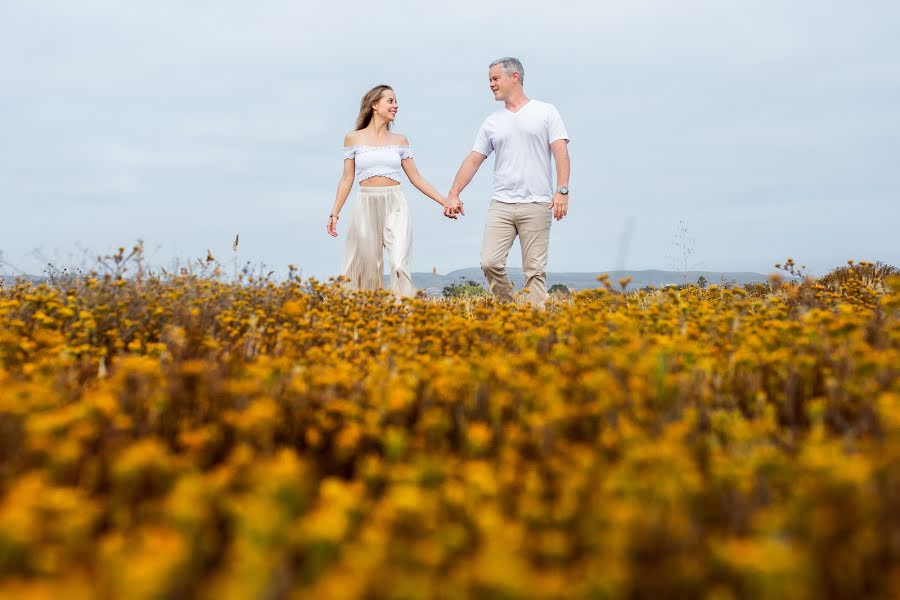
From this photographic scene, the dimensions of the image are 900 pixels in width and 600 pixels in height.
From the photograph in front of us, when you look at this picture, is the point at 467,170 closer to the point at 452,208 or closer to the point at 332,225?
the point at 452,208

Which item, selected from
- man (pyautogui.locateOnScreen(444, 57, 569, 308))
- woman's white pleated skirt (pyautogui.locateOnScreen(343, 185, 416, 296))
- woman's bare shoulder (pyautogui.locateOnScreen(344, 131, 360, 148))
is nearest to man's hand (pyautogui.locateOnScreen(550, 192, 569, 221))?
man (pyautogui.locateOnScreen(444, 57, 569, 308))

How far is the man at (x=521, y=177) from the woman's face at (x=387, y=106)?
1.12 meters

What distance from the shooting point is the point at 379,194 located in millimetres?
8812

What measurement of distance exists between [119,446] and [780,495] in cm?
239

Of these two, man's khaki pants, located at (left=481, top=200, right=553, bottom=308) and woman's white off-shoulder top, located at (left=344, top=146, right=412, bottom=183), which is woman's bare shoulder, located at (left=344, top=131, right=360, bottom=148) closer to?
woman's white off-shoulder top, located at (left=344, top=146, right=412, bottom=183)

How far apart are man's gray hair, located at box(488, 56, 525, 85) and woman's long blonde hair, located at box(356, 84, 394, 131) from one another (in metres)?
1.36

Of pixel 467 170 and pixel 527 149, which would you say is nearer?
pixel 527 149

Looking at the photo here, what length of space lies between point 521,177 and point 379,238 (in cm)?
189

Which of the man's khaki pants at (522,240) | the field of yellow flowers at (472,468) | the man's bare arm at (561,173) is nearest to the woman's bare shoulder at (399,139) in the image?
the man's khaki pants at (522,240)

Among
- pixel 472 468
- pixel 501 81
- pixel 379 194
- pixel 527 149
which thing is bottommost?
pixel 472 468

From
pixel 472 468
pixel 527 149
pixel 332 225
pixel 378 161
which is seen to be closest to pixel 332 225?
pixel 332 225

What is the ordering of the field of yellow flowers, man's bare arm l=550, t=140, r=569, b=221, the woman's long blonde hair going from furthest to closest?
the woman's long blonde hair < man's bare arm l=550, t=140, r=569, b=221 < the field of yellow flowers

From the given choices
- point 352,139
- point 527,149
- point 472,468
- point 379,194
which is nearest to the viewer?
point 472,468

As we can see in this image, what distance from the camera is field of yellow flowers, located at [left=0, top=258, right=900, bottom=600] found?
66.0 inches
